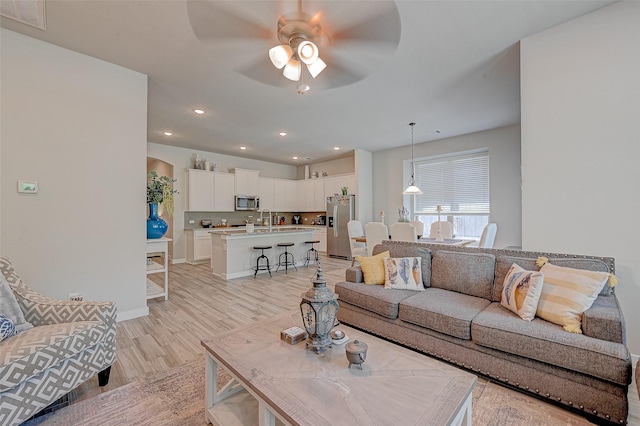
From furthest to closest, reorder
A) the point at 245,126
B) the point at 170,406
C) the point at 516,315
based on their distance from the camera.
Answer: the point at 245,126 < the point at 516,315 < the point at 170,406

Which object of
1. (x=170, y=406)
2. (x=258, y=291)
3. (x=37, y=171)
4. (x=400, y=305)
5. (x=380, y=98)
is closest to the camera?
(x=170, y=406)

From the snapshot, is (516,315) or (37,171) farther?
(37,171)

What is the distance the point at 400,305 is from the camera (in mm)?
2342

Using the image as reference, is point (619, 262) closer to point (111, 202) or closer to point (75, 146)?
point (111, 202)

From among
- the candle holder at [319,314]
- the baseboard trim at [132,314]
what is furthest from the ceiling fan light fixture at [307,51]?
the baseboard trim at [132,314]

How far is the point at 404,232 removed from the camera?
14.1 ft

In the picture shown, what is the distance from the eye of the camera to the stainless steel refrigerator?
7.05 m

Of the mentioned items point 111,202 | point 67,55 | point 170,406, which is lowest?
point 170,406

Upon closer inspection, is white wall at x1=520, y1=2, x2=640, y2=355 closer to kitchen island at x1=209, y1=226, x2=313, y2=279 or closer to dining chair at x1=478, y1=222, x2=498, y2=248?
dining chair at x1=478, y1=222, x2=498, y2=248

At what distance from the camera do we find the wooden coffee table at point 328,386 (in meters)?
1.06

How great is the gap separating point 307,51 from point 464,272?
2440 millimetres

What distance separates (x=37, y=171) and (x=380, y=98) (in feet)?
13.3

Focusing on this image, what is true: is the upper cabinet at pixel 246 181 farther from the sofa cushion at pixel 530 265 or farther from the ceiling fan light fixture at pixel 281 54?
the sofa cushion at pixel 530 265

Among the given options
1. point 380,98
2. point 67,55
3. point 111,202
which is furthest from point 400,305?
point 67,55
